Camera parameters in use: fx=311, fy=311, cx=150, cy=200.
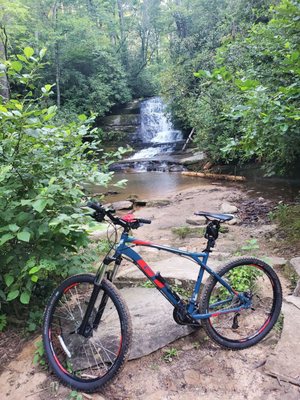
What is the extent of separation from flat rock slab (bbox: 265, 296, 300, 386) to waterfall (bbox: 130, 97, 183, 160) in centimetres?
1547

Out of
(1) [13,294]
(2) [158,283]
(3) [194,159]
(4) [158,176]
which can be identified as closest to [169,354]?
(2) [158,283]

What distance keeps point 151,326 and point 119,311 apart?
0.61m

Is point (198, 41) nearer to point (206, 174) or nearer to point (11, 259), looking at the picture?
point (206, 174)

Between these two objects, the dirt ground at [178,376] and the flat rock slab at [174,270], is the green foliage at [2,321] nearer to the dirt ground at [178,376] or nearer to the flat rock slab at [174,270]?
the dirt ground at [178,376]

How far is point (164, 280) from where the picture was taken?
227cm

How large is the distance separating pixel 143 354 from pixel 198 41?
62.9ft

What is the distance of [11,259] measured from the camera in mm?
2443

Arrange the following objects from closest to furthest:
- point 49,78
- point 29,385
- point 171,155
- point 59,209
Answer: point 29,385
point 59,209
point 171,155
point 49,78

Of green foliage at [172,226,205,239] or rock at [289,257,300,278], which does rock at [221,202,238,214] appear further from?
rock at [289,257,300,278]

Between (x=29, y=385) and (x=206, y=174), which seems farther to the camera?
(x=206, y=174)

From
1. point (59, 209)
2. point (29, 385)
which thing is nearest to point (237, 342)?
point (29, 385)

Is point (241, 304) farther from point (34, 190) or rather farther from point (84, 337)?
point (34, 190)

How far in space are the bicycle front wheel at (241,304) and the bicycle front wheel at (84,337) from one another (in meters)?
Answer: 0.66

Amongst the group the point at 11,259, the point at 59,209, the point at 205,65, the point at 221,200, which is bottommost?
the point at 221,200
